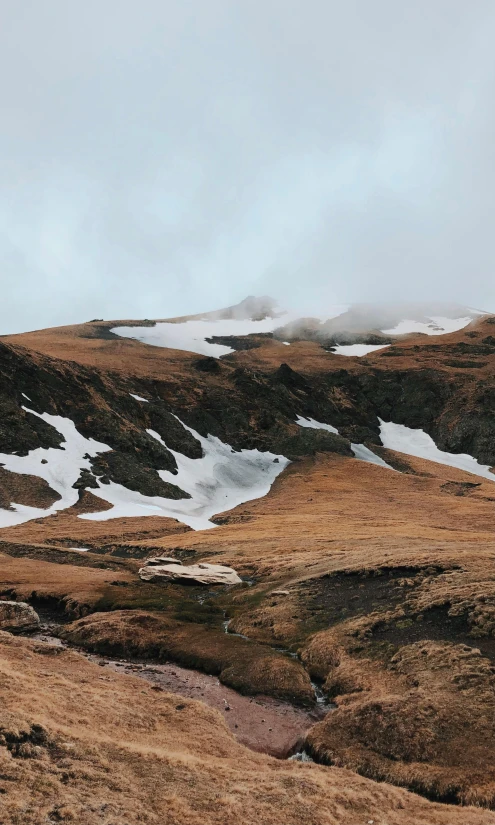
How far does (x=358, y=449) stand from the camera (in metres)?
170

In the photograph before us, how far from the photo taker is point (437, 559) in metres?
48.2

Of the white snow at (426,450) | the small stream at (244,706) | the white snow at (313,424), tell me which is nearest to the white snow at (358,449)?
the white snow at (313,424)

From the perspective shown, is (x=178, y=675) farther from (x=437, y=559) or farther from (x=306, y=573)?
(x=437, y=559)

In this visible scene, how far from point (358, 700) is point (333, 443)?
443 ft

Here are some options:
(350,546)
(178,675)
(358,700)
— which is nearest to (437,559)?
(350,546)

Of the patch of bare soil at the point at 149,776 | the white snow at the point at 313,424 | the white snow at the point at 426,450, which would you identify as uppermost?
the white snow at the point at 313,424

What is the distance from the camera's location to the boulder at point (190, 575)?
56.6 metres

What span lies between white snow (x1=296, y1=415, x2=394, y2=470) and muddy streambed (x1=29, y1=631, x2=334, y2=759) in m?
126

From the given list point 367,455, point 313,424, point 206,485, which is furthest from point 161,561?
point 313,424

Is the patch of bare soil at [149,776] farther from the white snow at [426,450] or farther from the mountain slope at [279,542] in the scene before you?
the white snow at [426,450]

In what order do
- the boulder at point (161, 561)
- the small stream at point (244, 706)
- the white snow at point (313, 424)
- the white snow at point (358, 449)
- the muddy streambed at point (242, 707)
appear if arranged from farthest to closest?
the white snow at point (313, 424)
the white snow at point (358, 449)
the boulder at point (161, 561)
the muddy streambed at point (242, 707)
the small stream at point (244, 706)

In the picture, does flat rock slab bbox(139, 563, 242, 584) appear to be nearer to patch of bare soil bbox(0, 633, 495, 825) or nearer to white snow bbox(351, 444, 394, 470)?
patch of bare soil bbox(0, 633, 495, 825)

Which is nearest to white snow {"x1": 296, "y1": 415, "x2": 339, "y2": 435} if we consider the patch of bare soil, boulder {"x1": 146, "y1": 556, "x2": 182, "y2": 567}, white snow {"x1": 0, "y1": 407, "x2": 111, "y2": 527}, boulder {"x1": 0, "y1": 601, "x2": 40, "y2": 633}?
white snow {"x1": 0, "y1": 407, "x2": 111, "y2": 527}

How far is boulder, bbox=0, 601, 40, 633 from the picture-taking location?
39.1 m
